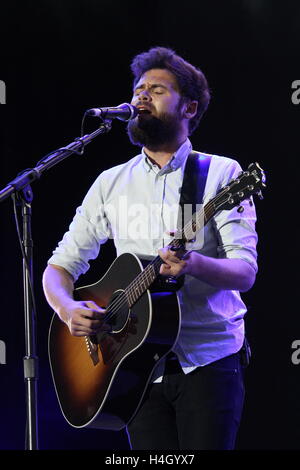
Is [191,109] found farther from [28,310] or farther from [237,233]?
[28,310]

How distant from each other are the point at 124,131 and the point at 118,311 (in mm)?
1948

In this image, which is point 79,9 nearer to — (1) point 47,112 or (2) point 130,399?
(1) point 47,112

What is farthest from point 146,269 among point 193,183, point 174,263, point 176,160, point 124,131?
point 124,131

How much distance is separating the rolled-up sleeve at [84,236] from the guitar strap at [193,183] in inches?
19.3

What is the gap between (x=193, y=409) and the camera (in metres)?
2.50

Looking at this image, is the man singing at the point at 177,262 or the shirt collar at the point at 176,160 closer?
the man singing at the point at 177,262

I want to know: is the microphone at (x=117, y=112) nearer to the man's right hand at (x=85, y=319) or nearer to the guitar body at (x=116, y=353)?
the guitar body at (x=116, y=353)

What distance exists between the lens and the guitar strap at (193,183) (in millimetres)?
2744

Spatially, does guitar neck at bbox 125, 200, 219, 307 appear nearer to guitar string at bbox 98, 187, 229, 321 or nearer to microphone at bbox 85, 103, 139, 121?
guitar string at bbox 98, 187, 229, 321

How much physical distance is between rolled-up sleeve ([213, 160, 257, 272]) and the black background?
1281 millimetres

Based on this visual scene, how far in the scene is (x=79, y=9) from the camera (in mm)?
4430

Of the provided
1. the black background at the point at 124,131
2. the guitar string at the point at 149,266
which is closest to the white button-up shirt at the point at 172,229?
the guitar string at the point at 149,266

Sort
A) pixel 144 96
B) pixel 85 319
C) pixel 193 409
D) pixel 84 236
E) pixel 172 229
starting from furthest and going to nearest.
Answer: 1. pixel 84 236
2. pixel 144 96
3. pixel 85 319
4. pixel 172 229
5. pixel 193 409

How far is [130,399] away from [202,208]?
2.76 ft
